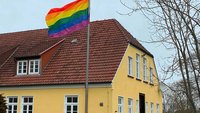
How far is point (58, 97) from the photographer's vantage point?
26453mm

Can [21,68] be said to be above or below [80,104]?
above

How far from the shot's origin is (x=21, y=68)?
2947cm

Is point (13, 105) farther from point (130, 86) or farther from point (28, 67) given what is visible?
point (130, 86)

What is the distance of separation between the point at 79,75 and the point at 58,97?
6.77ft

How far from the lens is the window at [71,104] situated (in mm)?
25788

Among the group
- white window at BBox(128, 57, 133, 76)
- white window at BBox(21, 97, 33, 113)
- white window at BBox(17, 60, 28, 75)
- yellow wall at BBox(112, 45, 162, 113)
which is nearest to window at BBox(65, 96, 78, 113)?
yellow wall at BBox(112, 45, 162, 113)

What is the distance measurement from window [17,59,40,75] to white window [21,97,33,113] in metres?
1.96

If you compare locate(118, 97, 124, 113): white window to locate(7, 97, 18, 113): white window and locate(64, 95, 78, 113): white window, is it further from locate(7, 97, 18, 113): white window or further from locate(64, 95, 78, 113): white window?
locate(7, 97, 18, 113): white window

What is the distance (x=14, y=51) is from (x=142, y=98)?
1090 cm

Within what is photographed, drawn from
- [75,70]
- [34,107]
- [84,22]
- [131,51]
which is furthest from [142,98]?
[84,22]


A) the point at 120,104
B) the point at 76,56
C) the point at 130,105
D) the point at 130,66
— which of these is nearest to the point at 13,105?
the point at 76,56

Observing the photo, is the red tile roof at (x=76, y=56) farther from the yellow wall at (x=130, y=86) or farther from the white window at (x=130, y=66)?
the white window at (x=130, y=66)

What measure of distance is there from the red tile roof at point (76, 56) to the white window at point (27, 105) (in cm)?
115

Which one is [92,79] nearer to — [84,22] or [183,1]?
[84,22]
